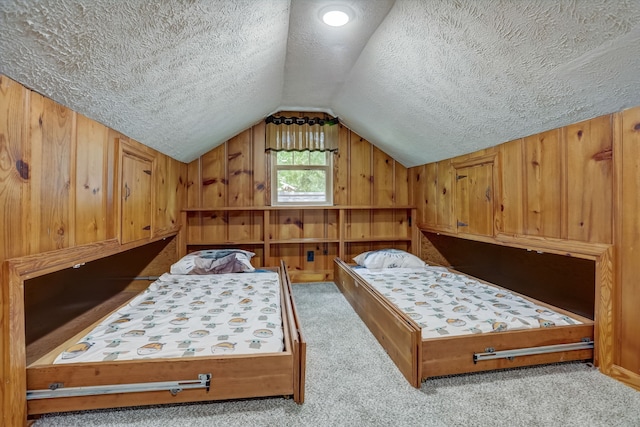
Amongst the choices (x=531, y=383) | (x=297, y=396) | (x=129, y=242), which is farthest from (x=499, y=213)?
(x=129, y=242)

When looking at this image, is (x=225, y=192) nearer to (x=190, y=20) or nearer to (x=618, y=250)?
(x=190, y=20)

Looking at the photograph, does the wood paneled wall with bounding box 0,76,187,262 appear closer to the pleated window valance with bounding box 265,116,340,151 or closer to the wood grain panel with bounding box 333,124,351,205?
the pleated window valance with bounding box 265,116,340,151

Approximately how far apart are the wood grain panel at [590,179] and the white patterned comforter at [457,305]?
0.58m

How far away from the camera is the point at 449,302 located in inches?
85.0

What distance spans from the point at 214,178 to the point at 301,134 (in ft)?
3.96

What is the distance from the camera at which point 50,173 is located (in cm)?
137

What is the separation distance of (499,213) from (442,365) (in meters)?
1.47

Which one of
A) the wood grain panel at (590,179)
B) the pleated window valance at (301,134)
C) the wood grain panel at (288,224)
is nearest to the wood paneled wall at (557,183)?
the wood grain panel at (590,179)

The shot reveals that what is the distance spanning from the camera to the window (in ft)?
12.4

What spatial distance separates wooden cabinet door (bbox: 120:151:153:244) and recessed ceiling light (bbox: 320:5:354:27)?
1.63 metres

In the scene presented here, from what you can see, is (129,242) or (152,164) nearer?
(129,242)

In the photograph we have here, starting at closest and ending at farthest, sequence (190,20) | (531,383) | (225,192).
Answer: (190,20)
(531,383)
(225,192)

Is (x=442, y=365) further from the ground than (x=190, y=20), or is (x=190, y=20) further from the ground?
(x=190, y=20)

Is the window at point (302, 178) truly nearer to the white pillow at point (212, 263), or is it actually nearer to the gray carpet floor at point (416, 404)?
the white pillow at point (212, 263)
